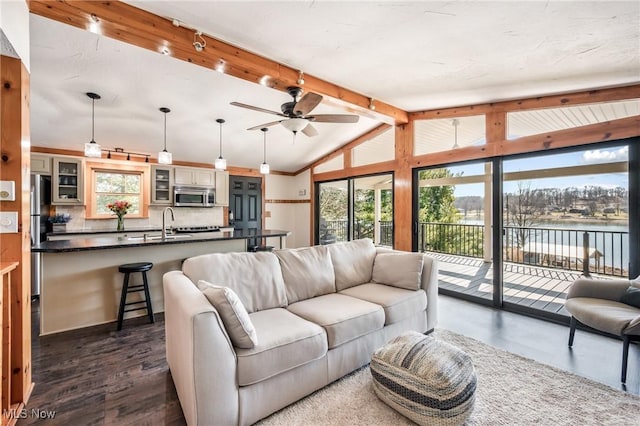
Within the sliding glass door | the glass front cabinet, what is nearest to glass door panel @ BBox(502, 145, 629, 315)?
the sliding glass door

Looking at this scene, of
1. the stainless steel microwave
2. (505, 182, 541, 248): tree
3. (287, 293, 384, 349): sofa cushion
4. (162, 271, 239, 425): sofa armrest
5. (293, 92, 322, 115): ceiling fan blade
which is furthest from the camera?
the stainless steel microwave

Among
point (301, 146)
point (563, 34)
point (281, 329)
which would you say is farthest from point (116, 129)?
point (563, 34)

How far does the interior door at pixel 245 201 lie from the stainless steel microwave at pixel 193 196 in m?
0.55

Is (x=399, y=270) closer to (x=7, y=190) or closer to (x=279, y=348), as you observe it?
(x=279, y=348)

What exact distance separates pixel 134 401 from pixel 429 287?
2.58 m

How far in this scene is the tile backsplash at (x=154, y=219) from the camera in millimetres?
5109

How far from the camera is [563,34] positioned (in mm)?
2129

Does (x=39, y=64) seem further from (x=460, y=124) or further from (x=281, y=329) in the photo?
(x=460, y=124)

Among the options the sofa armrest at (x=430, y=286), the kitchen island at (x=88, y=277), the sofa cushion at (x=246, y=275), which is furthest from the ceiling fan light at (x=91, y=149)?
the sofa armrest at (x=430, y=286)

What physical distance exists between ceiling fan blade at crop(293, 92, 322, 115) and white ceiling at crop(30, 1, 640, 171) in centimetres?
43

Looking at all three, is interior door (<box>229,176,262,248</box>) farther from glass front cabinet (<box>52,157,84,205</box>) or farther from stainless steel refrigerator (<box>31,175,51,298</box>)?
stainless steel refrigerator (<box>31,175,51,298</box>)

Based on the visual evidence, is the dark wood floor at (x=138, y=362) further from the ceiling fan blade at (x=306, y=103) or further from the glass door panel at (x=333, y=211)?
the glass door panel at (x=333, y=211)

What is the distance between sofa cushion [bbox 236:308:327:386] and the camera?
62.6 inches

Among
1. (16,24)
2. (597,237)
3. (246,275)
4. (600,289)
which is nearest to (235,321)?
(246,275)
